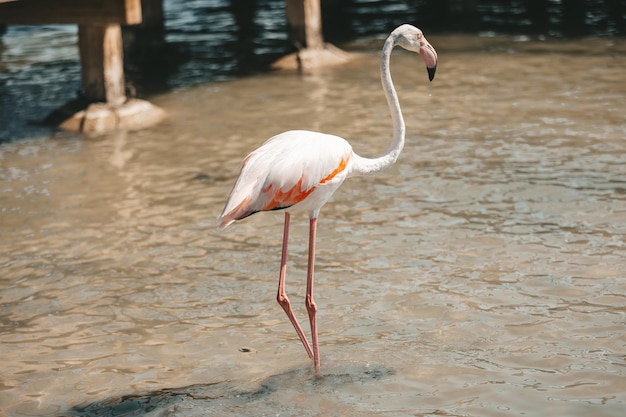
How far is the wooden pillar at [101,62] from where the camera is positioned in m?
9.67

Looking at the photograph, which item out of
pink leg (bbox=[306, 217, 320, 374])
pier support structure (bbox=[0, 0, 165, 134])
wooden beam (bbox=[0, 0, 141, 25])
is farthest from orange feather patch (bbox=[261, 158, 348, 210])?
pier support structure (bbox=[0, 0, 165, 134])

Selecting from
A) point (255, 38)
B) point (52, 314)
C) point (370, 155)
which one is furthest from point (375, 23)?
point (52, 314)

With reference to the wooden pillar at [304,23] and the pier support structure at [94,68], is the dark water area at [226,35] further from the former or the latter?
the pier support structure at [94,68]

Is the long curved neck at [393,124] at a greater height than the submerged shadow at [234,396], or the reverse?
the long curved neck at [393,124]

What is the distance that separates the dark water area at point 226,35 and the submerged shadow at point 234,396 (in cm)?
567

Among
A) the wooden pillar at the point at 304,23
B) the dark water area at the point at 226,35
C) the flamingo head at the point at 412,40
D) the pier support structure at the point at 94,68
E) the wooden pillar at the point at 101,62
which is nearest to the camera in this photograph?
the flamingo head at the point at 412,40

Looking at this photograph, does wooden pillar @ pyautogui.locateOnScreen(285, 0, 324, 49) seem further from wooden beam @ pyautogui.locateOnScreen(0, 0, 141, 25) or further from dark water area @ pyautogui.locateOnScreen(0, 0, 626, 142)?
wooden beam @ pyautogui.locateOnScreen(0, 0, 141, 25)

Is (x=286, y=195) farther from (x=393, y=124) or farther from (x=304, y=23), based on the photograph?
(x=304, y=23)

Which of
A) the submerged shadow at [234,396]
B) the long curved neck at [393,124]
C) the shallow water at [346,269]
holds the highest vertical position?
the long curved neck at [393,124]

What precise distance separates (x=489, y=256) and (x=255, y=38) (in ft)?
28.4

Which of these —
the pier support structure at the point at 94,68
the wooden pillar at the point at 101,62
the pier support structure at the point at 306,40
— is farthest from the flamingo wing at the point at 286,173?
the pier support structure at the point at 306,40

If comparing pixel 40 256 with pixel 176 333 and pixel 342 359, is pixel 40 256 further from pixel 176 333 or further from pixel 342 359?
pixel 342 359

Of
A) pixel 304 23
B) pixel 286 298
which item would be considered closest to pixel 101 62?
pixel 304 23

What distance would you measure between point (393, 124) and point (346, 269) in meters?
1.52
